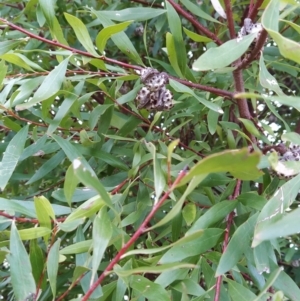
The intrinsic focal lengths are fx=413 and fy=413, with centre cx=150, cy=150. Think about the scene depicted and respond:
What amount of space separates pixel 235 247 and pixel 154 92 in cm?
27

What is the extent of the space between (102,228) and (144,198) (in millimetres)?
229

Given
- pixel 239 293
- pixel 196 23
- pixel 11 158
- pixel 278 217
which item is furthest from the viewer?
pixel 196 23

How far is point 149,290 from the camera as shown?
0.51 meters

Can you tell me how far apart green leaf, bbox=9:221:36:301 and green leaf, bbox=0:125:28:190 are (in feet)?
0.50

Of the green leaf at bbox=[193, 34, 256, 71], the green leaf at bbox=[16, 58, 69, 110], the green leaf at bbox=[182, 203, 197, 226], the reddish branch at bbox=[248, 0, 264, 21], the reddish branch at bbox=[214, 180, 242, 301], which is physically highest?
the reddish branch at bbox=[248, 0, 264, 21]

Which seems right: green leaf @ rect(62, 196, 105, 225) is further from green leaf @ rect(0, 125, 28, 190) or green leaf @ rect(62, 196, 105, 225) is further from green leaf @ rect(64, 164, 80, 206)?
green leaf @ rect(0, 125, 28, 190)

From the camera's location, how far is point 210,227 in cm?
59

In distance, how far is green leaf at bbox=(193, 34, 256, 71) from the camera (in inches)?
18.3

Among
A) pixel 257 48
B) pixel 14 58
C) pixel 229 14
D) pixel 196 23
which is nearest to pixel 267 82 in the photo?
pixel 257 48

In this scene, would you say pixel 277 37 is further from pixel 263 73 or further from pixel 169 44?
pixel 169 44

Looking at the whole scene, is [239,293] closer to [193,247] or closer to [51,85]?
[193,247]

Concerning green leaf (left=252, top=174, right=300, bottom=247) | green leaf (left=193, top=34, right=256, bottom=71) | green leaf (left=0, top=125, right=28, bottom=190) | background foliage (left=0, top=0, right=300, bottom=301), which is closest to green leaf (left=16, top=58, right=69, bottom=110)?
background foliage (left=0, top=0, right=300, bottom=301)

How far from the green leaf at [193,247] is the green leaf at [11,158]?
0.27m

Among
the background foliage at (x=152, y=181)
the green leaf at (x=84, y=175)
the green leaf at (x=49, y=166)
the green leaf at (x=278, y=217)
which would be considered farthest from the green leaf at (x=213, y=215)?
the green leaf at (x=49, y=166)
